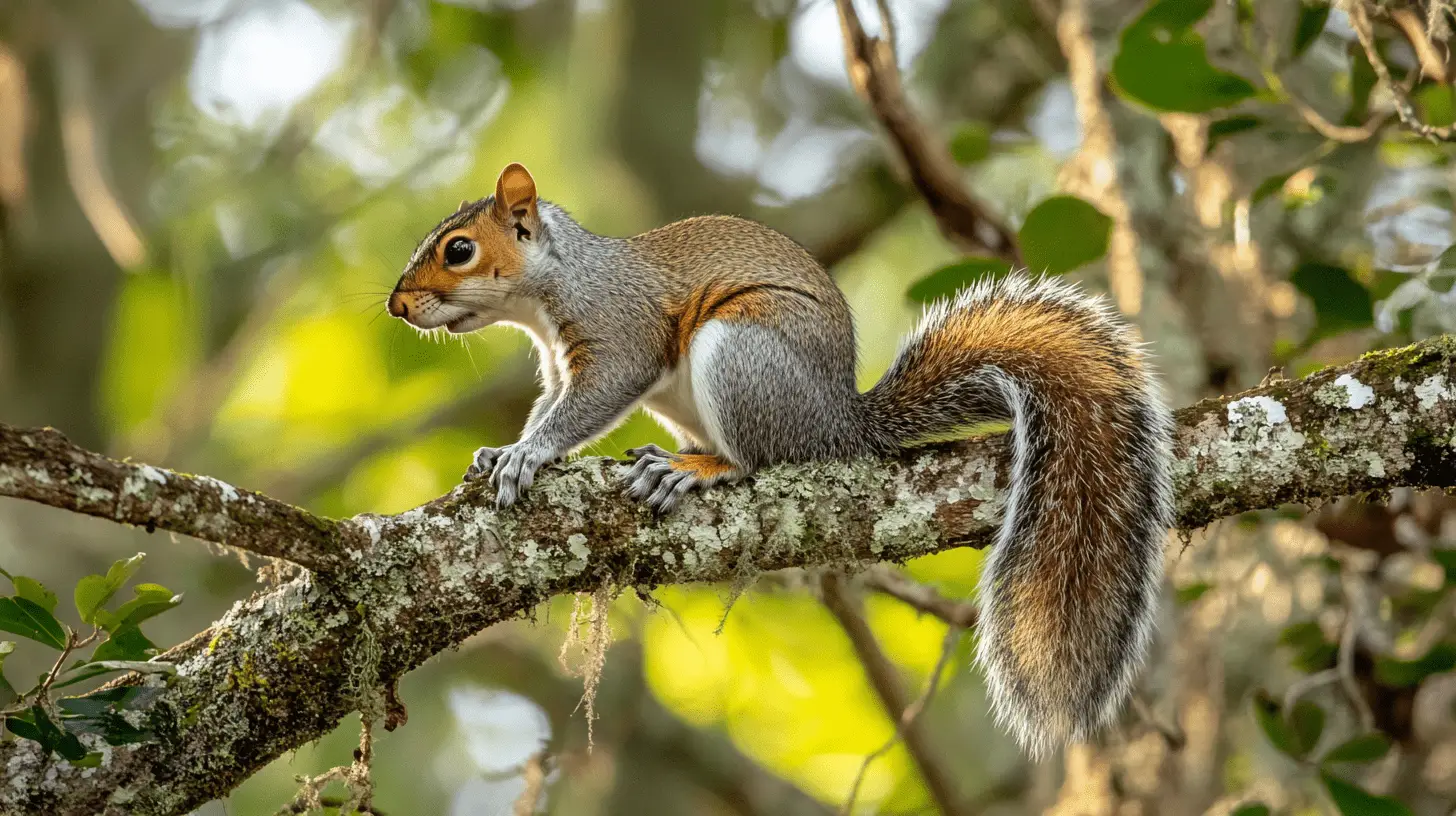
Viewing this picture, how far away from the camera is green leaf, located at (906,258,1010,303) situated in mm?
2863

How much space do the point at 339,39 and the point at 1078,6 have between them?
4.19 m

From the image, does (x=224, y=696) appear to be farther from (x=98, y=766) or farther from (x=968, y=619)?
(x=968, y=619)

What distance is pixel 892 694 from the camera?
3.27 m

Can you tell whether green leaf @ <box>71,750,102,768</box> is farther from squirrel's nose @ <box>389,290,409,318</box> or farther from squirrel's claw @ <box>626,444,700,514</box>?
squirrel's nose @ <box>389,290,409,318</box>

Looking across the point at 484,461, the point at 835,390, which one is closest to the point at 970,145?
the point at 835,390

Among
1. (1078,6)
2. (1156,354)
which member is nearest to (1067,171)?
(1078,6)

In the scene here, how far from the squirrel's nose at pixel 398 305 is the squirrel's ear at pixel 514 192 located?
1.04 feet

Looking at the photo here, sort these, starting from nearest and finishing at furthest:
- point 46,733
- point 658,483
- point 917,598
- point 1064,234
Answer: point 46,733 < point 658,483 < point 1064,234 < point 917,598

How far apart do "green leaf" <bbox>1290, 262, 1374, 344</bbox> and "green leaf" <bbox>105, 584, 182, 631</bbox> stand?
2324 mm

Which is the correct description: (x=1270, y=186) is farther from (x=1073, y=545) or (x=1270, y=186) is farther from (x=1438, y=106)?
(x=1073, y=545)

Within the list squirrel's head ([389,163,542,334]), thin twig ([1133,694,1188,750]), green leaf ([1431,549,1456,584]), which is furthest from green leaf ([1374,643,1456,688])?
squirrel's head ([389,163,542,334])

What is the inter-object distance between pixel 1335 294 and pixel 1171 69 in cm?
62

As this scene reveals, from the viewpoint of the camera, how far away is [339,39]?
6402mm

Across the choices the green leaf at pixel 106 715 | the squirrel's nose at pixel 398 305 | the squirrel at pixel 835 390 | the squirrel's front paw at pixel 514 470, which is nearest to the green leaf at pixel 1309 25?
the squirrel at pixel 835 390
